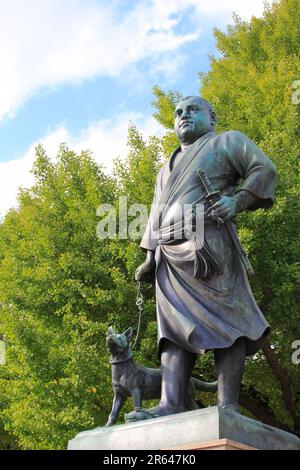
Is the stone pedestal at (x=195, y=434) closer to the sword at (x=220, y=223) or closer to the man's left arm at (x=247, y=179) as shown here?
the sword at (x=220, y=223)

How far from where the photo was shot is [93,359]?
43.8 ft

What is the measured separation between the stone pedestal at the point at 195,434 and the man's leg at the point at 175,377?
48cm

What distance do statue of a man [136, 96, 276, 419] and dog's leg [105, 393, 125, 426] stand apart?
0.50 meters

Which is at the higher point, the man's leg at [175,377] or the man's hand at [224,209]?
the man's hand at [224,209]

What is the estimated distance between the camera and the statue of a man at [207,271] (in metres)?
5.12

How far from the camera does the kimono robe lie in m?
5.15

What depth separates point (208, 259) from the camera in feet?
17.3

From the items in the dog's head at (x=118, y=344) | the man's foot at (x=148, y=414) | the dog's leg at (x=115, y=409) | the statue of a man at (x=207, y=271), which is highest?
the statue of a man at (x=207, y=271)

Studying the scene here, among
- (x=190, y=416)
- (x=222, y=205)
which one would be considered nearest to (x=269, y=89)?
(x=222, y=205)

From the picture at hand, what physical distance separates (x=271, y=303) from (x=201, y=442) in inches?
389

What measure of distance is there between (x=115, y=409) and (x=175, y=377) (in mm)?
671

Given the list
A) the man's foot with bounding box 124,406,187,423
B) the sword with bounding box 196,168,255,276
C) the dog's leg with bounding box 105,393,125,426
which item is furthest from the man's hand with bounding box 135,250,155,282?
the man's foot with bounding box 124,406,187,423

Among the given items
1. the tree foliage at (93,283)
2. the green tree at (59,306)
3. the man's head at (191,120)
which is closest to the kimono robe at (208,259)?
the man's head at (191,120)

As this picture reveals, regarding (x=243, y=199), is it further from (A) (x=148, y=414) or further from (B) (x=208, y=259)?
(A) (x=148, y=414)
